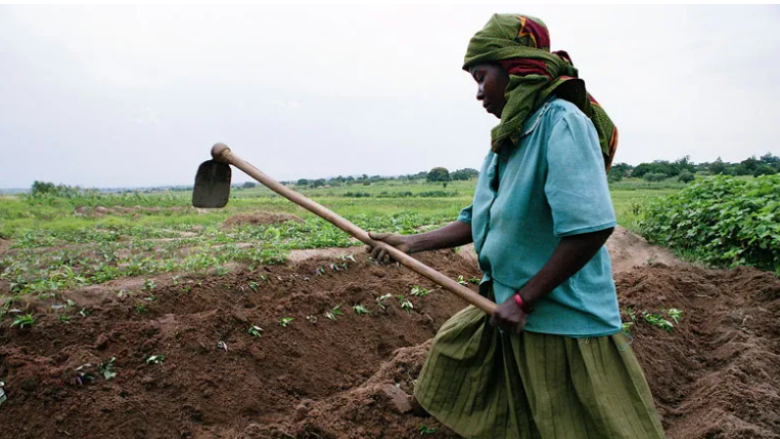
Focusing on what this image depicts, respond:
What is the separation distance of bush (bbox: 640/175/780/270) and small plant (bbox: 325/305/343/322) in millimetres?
4589

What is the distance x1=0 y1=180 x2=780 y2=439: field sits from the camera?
279 centimetres

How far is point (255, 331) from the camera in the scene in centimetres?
364

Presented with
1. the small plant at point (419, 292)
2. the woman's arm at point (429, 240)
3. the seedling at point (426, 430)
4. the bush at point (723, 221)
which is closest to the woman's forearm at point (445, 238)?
the woman's arm at point (429, 240)

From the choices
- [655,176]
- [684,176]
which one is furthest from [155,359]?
[655,176]

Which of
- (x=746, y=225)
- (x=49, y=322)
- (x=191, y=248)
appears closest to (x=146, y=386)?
(x=49, y=322)

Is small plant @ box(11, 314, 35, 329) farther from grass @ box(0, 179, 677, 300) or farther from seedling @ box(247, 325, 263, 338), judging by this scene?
seedling @ box(247, 325, 263, 338)

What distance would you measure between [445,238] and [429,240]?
0.28ft

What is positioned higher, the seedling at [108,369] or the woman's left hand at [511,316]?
the woman's left hand at [511,316]

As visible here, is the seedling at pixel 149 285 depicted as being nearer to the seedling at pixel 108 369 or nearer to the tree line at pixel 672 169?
the seedling at pixel 108 369

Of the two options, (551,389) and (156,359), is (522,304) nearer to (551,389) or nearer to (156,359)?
(551,389)

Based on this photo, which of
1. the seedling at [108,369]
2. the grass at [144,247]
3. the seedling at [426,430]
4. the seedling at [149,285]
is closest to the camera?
the seedling at [426,430]

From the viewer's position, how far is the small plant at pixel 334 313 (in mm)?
4066

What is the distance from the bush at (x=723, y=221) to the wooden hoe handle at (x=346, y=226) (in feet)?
17.2

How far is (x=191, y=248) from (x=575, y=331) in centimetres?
467
